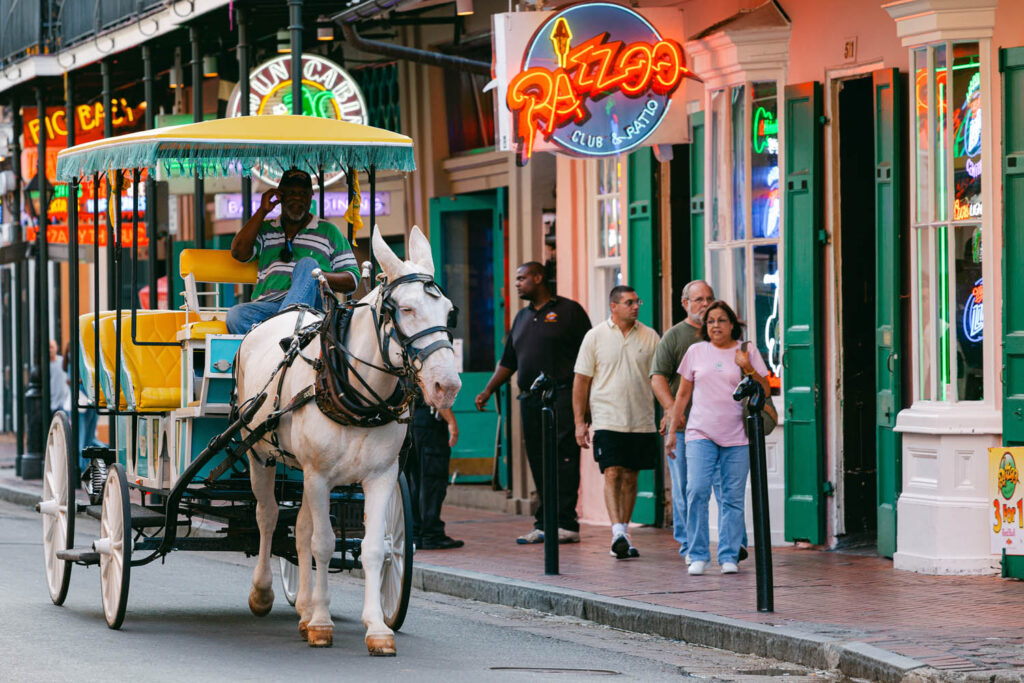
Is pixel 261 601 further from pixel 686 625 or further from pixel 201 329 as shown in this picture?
pixel 686 625

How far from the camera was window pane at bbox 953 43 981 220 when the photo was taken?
11664mm

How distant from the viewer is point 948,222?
1176cm

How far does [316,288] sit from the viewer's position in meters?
9.82

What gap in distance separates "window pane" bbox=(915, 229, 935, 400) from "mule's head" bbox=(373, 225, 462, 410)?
14.8ft

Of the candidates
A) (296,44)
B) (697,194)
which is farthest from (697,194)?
(296,44)

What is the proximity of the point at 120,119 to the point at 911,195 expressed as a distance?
14.3 m

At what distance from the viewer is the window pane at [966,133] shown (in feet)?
38.3

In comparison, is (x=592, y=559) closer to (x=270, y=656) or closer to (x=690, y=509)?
(x=690, y=509)

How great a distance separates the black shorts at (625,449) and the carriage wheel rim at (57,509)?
13.3ft

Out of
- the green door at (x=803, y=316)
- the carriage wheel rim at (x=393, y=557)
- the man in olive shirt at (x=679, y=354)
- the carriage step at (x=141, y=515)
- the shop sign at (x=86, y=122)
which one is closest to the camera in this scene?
the carriage wheel rim at (x=393, y=557)

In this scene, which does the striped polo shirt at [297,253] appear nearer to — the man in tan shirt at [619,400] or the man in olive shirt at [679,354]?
the man in olive shirt at [679,354]

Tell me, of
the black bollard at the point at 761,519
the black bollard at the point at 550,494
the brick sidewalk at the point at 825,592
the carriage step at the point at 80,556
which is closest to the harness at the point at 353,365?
the carriage step at the point at 80,556

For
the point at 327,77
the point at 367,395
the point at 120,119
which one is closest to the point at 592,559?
the point at 367,395

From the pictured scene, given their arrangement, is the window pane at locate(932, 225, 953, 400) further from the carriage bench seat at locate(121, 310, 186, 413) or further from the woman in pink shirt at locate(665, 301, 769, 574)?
the carriage bench seat at locate(121, 310, 186, 413)
